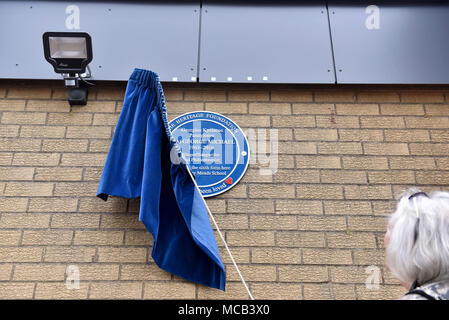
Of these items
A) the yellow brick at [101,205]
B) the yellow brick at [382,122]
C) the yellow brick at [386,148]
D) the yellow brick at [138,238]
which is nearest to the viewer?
the yellow brick at [138,238]

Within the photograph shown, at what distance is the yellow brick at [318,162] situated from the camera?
3.67m

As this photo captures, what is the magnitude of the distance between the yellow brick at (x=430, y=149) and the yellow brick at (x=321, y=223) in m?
0.94

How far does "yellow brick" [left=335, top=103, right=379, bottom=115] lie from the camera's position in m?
3.87

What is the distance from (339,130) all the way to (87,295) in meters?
2.50

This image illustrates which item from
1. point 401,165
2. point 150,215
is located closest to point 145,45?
point 150,215

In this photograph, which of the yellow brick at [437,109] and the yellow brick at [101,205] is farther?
the yellow brick at [437,109]

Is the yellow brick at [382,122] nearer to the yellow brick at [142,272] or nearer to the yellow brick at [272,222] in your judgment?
the yellow brick at [272,222]

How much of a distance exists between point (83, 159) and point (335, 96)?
7.64 feet

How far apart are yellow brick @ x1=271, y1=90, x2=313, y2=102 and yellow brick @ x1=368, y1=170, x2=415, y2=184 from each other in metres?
0.89

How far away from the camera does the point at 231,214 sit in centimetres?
350

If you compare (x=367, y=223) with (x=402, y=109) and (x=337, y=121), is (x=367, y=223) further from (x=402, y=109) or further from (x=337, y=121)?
(x=402, y=109)

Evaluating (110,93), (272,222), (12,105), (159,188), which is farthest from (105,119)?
(272,222)

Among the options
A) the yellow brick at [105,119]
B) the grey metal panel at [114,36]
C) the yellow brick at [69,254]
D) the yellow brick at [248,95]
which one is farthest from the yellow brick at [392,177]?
the yellow brick at [69,254]

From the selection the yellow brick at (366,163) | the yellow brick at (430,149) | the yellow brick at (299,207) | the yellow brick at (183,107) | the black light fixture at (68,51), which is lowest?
the yellow brick at (299,207)
